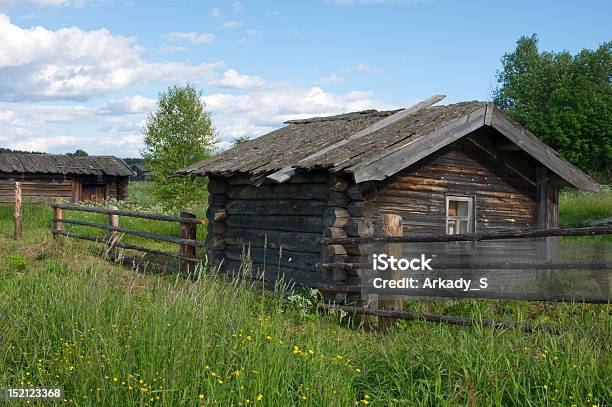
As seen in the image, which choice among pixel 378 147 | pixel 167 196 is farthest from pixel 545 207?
pixel 167 196

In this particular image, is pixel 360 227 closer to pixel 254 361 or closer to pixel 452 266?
pixel 452 266

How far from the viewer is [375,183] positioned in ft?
33.6

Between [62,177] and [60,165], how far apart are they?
2.30 feet

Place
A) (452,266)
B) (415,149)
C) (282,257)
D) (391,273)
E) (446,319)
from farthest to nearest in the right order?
(282,257) → (415,149) → (391,273) → (452,266) → (446,319)

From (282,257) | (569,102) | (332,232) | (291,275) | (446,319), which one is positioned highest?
(569,102)

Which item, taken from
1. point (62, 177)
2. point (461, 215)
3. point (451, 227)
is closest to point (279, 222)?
point (451, 227)

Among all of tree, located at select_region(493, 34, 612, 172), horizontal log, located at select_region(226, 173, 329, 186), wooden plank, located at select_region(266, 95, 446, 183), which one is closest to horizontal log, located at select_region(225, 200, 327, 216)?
horizontal log, located at select_region(226, 173, 329, 186)

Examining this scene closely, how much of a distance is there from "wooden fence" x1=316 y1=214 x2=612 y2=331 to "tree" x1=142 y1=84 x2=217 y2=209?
23500mm

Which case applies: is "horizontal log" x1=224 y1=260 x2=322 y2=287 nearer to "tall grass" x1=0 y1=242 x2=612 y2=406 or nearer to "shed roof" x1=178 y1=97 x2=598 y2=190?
"shed roof" x1=178 y1=97 x2=598 y2=190

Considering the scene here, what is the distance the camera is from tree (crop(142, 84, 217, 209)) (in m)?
32.1

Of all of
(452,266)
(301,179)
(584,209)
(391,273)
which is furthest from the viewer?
(584,209)

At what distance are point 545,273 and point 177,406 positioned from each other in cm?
652

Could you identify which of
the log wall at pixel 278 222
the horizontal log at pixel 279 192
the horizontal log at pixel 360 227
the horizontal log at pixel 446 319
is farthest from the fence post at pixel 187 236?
the horizontal log at pixel 446 319

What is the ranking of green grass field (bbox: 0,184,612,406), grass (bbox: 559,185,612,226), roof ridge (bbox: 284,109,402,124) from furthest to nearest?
grass (bbox: 559,185,612,226)
roof ridge (bbox: 284,109,402,124)
green grass field (bbox: 0,184,612,406)
